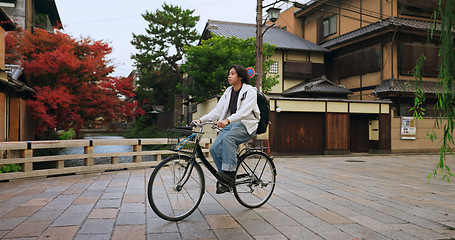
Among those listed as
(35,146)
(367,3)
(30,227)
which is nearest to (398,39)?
(367,3)

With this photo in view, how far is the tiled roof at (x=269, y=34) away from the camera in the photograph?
22.8 metres

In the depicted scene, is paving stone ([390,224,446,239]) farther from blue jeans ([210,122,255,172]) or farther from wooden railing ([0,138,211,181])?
wooden railing ([0,138,211,181])

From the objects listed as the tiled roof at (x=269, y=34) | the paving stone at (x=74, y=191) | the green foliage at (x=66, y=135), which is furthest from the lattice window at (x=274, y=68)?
the paving stone at (x=74, y=191)

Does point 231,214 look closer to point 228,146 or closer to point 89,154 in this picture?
point 228,146

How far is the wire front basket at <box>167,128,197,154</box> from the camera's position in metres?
3.66

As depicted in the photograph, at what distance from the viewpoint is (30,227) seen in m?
3.43

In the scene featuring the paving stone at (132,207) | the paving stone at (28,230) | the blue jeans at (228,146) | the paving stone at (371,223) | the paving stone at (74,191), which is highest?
the blue jeans at (228,146)

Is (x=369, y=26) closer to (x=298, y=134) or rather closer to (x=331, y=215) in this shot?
(x=298, y=134)

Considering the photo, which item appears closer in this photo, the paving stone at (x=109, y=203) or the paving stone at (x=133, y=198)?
the paving stone at (x=109, y=203)

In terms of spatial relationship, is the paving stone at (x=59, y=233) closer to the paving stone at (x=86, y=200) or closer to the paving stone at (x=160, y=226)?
the paving stone at (x=160, y=226)

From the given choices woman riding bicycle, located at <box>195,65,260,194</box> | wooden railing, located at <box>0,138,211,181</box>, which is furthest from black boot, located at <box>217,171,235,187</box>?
wooden railing, located at <box>0,138,211,181</box>

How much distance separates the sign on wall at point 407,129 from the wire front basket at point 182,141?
16.4 m

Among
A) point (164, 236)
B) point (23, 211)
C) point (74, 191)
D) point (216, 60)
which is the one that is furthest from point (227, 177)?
point (216, 60)

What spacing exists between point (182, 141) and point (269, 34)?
73.1ft
